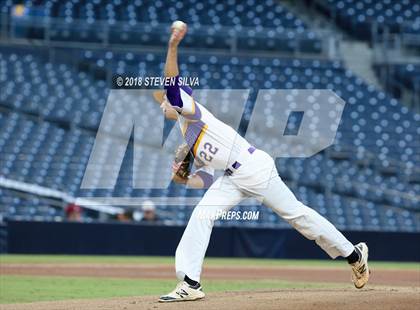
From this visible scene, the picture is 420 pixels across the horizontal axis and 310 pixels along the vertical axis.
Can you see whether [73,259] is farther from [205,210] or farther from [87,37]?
[205,210]

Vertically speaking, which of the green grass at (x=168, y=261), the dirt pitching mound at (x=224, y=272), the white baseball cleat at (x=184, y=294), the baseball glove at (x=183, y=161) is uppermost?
the baseball glove at (x=183, y=161)

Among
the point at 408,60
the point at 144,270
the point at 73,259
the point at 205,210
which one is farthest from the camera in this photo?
the point at 408,60

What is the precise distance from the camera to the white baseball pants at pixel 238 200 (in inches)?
351

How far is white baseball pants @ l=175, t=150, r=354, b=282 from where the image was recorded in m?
8.92

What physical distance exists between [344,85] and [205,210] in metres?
21.6

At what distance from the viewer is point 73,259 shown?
2055 cm

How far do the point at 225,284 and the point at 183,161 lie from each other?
5367mm

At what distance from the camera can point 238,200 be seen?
9.11 meters

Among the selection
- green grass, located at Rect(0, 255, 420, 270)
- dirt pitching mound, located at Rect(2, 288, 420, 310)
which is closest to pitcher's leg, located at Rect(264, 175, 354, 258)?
dirt pitching mound, located at Rect(2, 288, 420, 310)

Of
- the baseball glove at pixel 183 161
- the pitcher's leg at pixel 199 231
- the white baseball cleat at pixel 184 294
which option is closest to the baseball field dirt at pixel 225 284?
the white baseball cleat at pixel 184 294

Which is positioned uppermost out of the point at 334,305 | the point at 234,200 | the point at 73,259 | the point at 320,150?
the point at 234,200

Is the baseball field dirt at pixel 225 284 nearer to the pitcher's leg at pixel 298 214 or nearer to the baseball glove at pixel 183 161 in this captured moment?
A: the pitcher's leg at pixel 298 214

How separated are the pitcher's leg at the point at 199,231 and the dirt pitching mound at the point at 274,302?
0.33m

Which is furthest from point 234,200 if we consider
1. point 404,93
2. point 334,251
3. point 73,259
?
point 404,93
